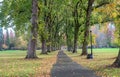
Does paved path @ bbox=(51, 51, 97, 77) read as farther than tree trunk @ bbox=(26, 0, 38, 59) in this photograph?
No

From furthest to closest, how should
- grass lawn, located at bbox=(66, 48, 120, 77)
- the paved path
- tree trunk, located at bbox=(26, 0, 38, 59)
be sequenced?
tree trunk, located at bbox=(26, 0, 38, 59)
grass lawn, located at bbox=(66, 48, 120, 77)
the paved path

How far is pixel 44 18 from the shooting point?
62.1 m

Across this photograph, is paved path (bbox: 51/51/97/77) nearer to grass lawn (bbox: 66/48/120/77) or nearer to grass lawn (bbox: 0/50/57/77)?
grass lawn (bbox: 0/50/57/77)

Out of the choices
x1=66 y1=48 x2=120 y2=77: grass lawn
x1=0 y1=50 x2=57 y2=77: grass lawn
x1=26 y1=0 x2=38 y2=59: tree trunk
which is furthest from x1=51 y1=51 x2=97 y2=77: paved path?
x1=26 y1=0 x2=38 y2=59: tree trunk

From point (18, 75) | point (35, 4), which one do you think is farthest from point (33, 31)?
point (18, 75)

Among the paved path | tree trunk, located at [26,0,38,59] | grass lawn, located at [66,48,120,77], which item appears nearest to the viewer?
the paved path

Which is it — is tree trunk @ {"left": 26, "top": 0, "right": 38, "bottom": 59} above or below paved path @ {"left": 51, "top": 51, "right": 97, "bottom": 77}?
above

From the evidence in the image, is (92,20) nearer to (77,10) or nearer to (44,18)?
(77,10)

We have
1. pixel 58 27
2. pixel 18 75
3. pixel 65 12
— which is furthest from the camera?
pixel 58 27

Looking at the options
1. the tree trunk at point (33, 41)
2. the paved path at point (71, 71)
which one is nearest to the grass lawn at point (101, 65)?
Answer: the paved path at point (71, 71)

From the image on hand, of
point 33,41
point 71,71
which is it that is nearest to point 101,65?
point 71,71

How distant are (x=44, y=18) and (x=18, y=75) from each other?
149ft

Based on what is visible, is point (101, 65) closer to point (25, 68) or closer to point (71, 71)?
point (71, 71)

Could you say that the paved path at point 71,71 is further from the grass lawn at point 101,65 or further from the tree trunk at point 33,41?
the tree trunk at point 33,41
